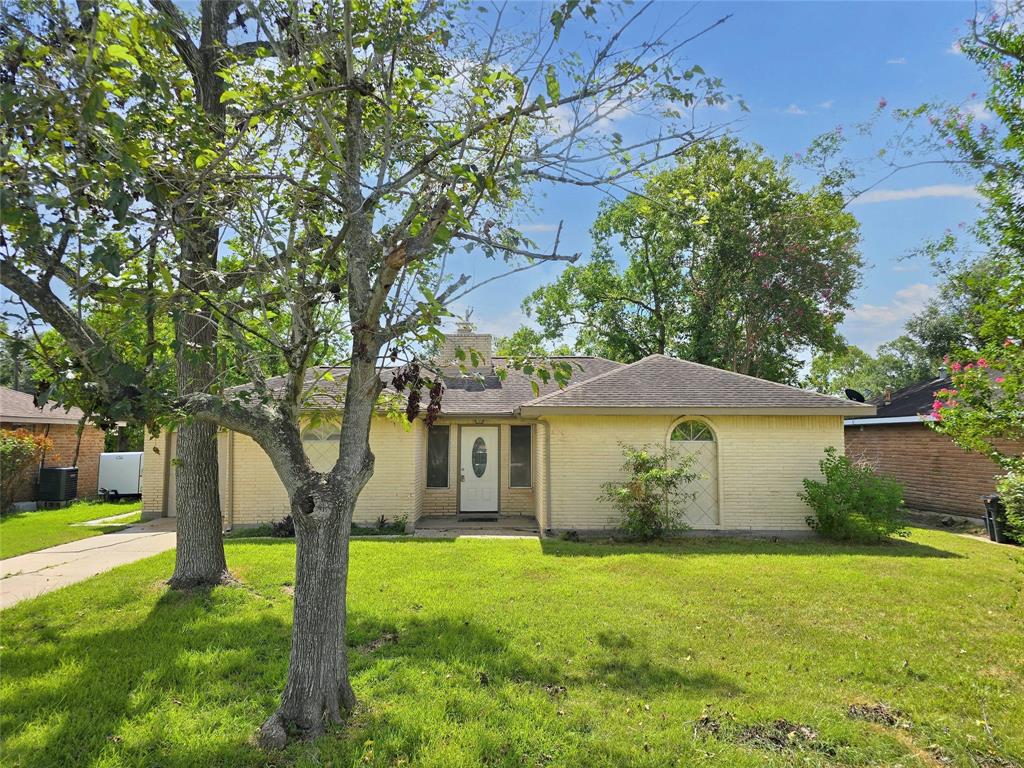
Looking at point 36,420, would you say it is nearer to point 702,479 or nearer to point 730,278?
point 702,479

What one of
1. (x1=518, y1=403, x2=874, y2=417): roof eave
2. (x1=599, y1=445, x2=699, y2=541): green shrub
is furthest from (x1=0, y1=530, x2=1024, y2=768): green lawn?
(x1=518, y1=403, x2=874, y2=417): roof eave

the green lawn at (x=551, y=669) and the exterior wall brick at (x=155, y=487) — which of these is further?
the exterior wall brick at (x=155, y=487)

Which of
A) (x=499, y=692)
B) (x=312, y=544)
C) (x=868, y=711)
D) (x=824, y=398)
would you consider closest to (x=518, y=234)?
(x=312, y=544)

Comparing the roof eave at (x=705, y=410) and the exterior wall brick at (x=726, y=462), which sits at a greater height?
the roof eave at (x=705, y=410)

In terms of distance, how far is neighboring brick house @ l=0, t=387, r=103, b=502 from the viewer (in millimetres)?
15844

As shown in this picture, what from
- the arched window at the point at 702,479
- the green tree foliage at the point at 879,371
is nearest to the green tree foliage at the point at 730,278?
the arched window at the point at 702,479

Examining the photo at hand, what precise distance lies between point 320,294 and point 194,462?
4458mm

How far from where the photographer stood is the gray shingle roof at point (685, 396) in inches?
435

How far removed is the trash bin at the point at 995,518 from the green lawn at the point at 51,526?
18.5m

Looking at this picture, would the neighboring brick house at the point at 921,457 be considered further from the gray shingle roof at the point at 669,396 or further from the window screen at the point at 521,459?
the window screen at the point at 521,459

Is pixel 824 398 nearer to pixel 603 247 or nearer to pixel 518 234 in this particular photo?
pixel 518 234

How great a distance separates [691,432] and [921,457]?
8303mm

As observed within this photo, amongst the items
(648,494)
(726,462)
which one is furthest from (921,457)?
(648,494)

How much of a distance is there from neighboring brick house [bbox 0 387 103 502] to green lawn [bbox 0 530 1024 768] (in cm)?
1147
